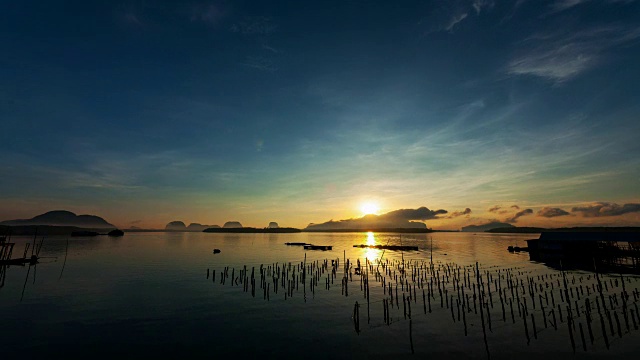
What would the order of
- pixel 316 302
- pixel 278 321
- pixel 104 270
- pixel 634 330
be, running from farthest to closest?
pixel 104 270, pixel 316 302, pixel 278 321, pixel 634 330

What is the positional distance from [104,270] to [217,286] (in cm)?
3020

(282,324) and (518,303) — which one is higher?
(518,303)

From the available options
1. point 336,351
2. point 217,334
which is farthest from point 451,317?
point 217,334

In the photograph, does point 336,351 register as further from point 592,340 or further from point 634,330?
point 634,330

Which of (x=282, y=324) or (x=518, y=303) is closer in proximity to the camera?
(x=282, y=324)

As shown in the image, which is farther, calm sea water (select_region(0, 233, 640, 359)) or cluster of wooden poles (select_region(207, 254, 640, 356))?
cluster of wooden poles (select_region(207, 254, 640, 356))

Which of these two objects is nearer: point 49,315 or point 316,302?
point 49,315

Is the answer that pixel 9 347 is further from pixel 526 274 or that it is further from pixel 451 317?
pixel 526 274

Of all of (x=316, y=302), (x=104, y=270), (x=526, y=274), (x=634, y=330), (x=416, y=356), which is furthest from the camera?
(x=104, y=270)

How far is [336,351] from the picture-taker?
74.3 ft

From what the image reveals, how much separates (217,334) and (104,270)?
48.8m

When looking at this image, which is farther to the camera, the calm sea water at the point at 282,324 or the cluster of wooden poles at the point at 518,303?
the cluster of wooden poles at the point at 518,303

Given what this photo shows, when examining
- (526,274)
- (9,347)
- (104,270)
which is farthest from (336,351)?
(104,270)

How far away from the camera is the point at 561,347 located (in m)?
22.8
